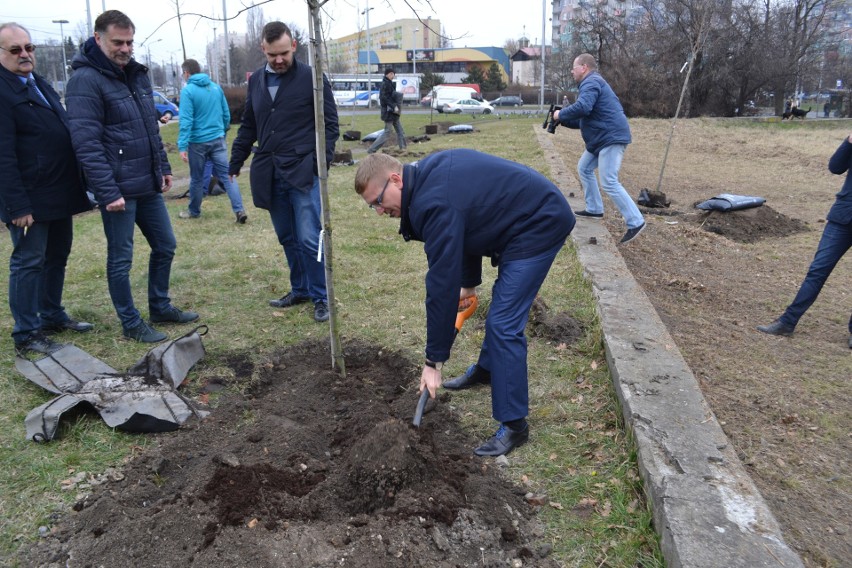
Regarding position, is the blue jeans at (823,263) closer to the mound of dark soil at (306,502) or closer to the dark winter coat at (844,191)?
the dark winter coat at (844,191)

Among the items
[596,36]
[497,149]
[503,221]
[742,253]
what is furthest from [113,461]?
[596,36]

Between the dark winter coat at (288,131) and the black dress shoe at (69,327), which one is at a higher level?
the dark winter coat at (288,131)

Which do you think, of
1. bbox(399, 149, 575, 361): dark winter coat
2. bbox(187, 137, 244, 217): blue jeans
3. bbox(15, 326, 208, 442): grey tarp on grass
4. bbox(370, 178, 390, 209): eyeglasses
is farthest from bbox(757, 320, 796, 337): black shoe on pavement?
bbox(187, 137, 244, 217): blue jeans

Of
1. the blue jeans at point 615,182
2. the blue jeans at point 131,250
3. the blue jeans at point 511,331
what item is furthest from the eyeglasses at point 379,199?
the blue jeans at point 615,182

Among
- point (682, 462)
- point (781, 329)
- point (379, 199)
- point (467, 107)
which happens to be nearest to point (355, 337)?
point (379, 199)

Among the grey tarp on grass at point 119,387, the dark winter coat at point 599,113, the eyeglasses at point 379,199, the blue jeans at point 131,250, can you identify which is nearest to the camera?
the eyeglasses at point 379,199

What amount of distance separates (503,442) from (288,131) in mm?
2781

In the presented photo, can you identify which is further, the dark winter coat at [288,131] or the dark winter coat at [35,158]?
the dark winter coat at [288,131]

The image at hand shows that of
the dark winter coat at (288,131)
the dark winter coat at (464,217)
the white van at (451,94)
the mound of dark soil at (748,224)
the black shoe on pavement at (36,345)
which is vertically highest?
the white van at (451,94)

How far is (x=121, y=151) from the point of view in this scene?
13.6ft

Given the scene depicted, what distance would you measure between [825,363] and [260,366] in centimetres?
390

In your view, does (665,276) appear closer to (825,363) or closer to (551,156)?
(825,363)

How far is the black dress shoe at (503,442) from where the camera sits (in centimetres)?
312

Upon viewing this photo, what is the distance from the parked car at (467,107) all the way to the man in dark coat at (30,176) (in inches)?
1471
